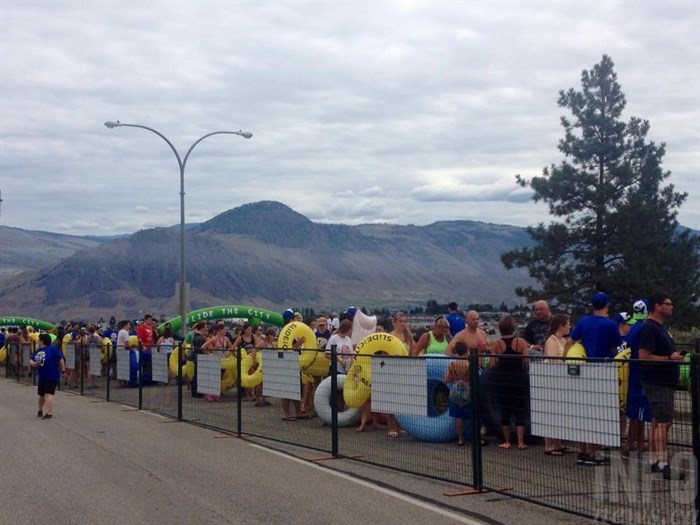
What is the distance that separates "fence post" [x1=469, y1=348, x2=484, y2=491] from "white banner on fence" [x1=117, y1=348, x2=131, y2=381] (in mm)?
12670

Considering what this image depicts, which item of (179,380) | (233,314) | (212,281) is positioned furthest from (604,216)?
Result: (212,281)

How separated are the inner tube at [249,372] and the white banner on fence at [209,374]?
2.44 feet

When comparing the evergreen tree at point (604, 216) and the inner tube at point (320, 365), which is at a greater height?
the evergreen tree at point (604, 216)

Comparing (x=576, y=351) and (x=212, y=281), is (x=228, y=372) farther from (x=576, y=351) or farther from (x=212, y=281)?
(x=212, y=281)

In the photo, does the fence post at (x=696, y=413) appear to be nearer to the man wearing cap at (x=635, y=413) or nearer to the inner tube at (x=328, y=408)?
the man wearing cap at (x=635, y=413)

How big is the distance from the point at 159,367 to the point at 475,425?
1060 cm

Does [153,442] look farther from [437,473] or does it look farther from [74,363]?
[74,363]

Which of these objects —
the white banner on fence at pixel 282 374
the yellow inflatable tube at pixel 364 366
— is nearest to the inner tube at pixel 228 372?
the white banner on fence at pixel 282 374

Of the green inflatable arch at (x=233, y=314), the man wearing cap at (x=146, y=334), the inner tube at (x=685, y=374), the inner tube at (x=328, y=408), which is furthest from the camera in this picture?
the green inflatable arch at (x=233, y=314)

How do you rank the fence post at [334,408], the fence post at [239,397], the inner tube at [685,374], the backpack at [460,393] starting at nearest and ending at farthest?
the inner tube at [685,374]
the backpack at [460,393]
the fence post at [334,408]
the fence post at [239,397]

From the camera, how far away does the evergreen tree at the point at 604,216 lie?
36.2 metres

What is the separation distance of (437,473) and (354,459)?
1.77m

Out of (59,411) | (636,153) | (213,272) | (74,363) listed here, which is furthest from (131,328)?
(213,272)

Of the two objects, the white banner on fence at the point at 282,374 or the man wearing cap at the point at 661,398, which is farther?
the white banner on fence at the point at 282,374
